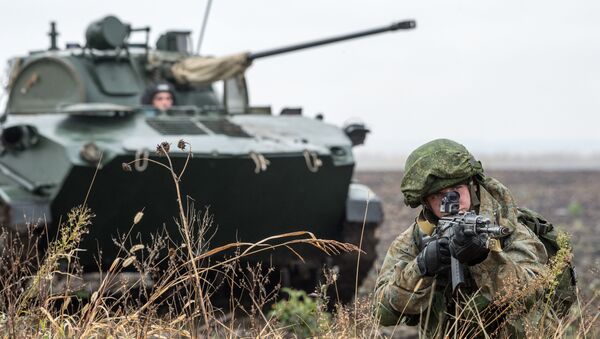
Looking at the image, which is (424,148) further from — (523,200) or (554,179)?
(554,179)

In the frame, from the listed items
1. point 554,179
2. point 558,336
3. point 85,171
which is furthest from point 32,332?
point 554,179

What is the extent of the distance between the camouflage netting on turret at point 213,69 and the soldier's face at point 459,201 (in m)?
7.33

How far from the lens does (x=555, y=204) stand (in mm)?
25125

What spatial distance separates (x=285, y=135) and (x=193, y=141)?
124 cm

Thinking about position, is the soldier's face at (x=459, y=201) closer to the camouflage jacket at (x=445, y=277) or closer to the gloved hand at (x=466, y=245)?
the camouflage jacket at (x=445, y=277)

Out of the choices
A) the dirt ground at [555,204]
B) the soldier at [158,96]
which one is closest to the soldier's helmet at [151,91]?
the soldier at [158,96]

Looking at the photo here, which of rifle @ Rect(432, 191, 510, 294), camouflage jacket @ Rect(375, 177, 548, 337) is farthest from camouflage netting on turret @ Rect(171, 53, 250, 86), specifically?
rifle @ Rect(432, 191, 510, 294)

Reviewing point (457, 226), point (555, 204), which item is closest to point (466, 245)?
point (457, 226)

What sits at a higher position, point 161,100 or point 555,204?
point 161,100

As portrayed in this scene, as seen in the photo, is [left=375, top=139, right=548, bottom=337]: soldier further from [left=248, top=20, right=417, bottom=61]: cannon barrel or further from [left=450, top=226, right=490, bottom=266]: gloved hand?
[left=248, top=20, right=417, bottom=61]: cannon barrel

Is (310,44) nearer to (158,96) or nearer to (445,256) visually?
(158,96)

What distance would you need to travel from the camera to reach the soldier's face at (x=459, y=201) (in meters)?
3.96

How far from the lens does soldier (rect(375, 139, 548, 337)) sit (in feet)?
12.6

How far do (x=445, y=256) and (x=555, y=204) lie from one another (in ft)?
71.8
